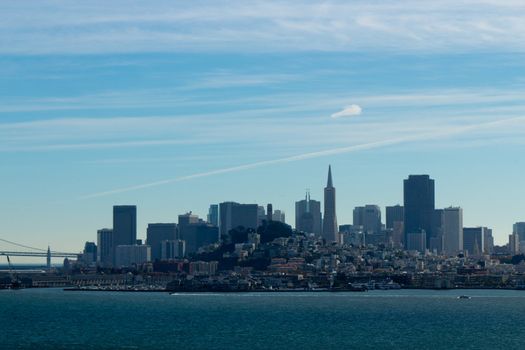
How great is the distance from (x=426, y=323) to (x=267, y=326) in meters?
15.6

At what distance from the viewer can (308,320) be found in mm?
126438

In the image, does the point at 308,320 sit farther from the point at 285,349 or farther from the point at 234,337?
the point at 285,349

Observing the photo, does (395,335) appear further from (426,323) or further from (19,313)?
(19,313)

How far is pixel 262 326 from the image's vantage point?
11556 centimetres

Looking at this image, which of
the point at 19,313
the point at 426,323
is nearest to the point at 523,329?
the point at 426,323

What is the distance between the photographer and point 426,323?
396ft

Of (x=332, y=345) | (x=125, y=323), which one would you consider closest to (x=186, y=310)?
(x=125, y=323)

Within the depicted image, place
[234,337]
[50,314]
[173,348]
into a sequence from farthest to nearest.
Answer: [50,314] < [234,337] < [173,348]

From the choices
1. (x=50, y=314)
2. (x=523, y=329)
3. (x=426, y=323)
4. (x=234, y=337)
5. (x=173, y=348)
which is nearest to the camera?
(x=173, y=348)

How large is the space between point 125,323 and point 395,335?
27.5 metres

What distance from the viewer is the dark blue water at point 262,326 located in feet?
308

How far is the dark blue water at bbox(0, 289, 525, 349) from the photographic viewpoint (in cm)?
9394

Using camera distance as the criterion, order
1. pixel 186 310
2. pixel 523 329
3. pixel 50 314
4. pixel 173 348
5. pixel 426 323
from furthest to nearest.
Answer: pixel 186 310
pixel 50 314
pixel 426 323
pixel 523 329
pixel 173 348

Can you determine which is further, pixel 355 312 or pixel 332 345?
pixel 355 312
